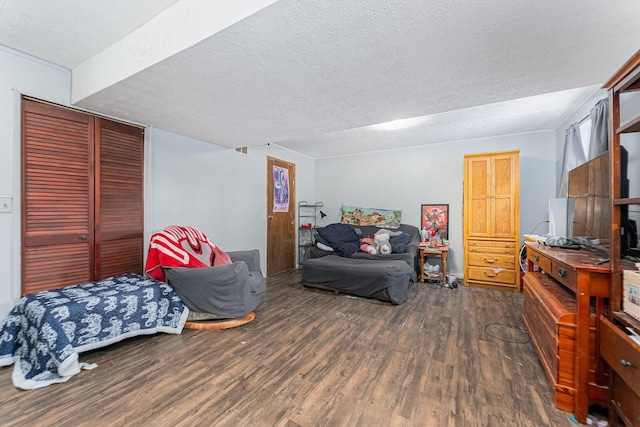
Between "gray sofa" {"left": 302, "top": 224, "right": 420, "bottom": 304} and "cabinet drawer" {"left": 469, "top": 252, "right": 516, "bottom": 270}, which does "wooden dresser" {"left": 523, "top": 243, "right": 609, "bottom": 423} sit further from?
"cabinet drawer" {"left": 469, "top": 252, "right": 516, "bottom": 270}

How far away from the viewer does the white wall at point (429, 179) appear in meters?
4.01

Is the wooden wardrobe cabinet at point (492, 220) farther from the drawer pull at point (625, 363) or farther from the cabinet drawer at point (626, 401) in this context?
the drawer pull at point (625, 363)

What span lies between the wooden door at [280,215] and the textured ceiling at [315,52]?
216 centimetres

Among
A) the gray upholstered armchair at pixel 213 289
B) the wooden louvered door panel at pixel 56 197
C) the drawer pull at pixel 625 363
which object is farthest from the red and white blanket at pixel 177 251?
the drawer pull at pixel 625 363

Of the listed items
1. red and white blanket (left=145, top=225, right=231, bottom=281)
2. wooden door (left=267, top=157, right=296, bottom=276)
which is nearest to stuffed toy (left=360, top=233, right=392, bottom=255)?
wooden door (left=267, top=157, right=296, bottom=276)

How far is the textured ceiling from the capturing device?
1251mm

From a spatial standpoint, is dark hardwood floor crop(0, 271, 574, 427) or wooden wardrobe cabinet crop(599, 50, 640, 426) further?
dark hardwood floor crop(0, 271, 574, 427)

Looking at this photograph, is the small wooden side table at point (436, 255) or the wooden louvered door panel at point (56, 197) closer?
the wooden louvered door panel at point (56, 197)

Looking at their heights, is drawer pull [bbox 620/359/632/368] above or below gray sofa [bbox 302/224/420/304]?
above

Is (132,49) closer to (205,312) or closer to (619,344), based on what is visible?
(205,312)

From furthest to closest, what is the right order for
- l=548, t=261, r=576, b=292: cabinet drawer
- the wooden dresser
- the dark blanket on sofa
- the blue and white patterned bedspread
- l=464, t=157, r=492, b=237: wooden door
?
the dark blanket on sofa < l=464, t=157, r=492, b=237: wooden door < the blue and white patterned bedspread < l=548, t=261, r=576, b=292: cabinet drawer < the wooden dresser

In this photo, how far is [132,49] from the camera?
5.89 feet

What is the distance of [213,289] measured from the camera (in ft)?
8.13

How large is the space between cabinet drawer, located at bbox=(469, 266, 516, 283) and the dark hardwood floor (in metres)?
1.21
